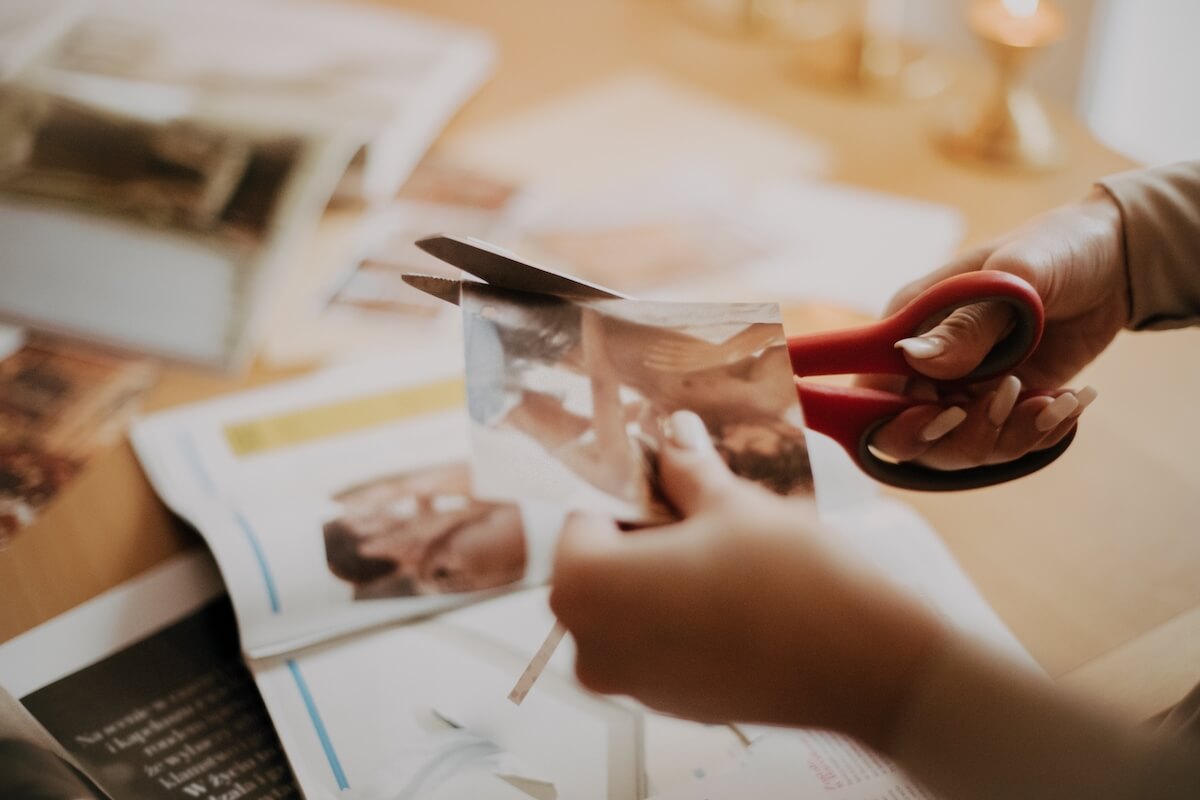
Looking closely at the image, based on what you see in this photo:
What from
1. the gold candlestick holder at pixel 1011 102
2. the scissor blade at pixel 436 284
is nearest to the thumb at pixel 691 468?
the scissor blade at pixel 436 284

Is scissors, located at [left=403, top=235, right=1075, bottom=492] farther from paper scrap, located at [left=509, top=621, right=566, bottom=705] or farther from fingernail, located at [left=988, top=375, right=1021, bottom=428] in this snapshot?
paper scrap, located at [left=509, top=621, right=566, bottom=705]

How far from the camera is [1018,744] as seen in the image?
0.35m

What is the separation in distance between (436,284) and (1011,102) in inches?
24.8

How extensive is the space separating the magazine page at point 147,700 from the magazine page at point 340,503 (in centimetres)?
2

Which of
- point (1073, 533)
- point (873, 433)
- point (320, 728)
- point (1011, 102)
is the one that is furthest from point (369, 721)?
point (1011, 102)

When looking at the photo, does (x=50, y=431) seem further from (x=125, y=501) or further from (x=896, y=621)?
(x=896, y=621)

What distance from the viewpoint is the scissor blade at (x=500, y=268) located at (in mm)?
418

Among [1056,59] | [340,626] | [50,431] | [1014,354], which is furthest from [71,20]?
[1056,59]

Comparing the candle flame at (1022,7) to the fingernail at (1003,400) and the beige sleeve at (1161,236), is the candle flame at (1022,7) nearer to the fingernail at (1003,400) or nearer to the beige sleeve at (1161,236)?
the beige sleeve at (1161,236)

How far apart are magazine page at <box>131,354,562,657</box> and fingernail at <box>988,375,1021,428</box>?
207 millimetres

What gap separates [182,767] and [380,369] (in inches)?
10.7

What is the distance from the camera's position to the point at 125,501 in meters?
0.54

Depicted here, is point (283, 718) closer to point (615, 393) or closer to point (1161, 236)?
point (615, 393)

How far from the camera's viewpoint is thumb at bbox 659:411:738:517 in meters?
0.40
